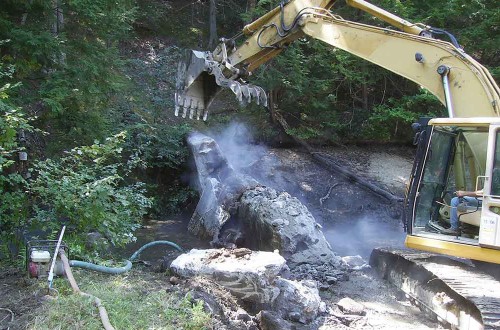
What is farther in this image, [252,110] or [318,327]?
[252,110]

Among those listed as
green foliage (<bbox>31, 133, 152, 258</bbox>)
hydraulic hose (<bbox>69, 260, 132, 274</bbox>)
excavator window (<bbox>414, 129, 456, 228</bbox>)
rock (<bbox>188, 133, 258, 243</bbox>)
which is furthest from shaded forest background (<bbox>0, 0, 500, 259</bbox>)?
excavator window (<bbox>414, 129, 456, 228</bbox>)

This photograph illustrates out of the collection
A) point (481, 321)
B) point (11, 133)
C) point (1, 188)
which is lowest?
point (481, 321)

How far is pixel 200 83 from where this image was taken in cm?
847

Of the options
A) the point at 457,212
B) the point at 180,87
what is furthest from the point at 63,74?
the point at 457,212

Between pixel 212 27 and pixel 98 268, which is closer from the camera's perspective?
pixel 98 268

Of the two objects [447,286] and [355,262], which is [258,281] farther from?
[355,262]

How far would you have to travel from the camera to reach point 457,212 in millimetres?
5336

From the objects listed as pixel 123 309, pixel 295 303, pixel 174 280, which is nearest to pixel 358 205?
pixel 295 303

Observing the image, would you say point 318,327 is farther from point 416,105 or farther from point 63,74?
point 416,105

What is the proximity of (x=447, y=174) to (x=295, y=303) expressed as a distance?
231 cm

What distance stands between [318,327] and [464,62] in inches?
134

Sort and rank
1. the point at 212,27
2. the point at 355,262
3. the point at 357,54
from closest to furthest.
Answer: the point at 357,54, the point at 355,262, the point at 212,27

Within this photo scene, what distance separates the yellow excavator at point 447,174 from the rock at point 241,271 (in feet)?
5.43

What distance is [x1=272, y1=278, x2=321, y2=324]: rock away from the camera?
5.45 m
